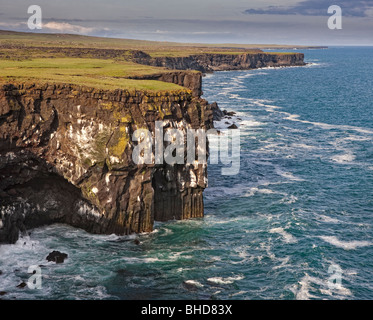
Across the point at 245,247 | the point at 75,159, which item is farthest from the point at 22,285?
the point at 245,247

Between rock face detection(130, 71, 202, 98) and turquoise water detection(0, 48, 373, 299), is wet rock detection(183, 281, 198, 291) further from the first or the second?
rock face detection(130, 71, 202, 98)

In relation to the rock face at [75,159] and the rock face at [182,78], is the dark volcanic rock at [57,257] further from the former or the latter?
the rock face at [182,78]

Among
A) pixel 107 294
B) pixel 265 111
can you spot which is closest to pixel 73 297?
pixel 107 294

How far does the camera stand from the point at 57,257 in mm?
44938

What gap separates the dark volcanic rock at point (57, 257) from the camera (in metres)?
44.8

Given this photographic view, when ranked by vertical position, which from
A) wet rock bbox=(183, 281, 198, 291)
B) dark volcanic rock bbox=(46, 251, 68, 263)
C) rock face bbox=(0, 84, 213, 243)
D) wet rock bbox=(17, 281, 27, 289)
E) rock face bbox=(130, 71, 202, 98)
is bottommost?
wet rock bbox=(183, 281, 198, 291)

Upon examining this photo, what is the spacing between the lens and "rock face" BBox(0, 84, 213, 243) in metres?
48.9

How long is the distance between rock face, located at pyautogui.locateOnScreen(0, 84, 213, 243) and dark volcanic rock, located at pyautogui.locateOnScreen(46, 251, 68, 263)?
5677 mm

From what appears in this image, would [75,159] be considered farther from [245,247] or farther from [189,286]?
[245,247]

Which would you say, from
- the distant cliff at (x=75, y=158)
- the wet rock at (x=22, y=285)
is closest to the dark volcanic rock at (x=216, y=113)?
the distant cliff at (x=75, y=158)

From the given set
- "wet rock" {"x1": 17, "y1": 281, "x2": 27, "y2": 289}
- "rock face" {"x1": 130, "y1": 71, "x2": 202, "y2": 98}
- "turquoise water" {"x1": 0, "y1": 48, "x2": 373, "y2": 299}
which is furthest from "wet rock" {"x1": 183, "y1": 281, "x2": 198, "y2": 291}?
"rock face" {"x1": 130, "y1": 71, "x2": 202, "y2": 98}

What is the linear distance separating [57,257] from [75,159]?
1084 cm

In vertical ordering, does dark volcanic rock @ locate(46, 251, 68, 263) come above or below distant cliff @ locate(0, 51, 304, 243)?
below
